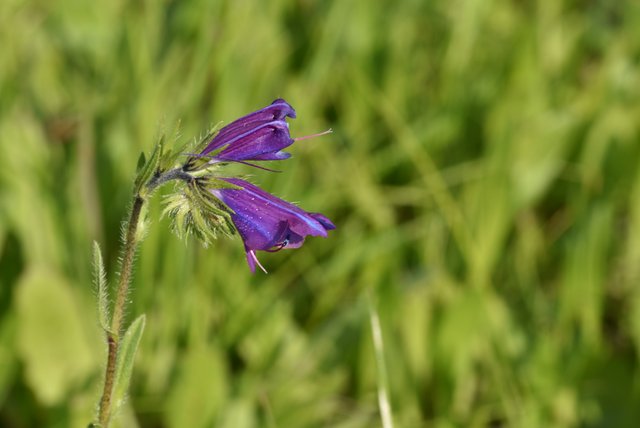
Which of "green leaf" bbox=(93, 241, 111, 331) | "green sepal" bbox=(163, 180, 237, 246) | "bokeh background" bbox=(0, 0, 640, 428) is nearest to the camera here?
"green leaf" bbox=(93, 241, 111, 331)

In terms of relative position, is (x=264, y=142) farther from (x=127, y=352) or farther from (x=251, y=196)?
(x=127, y=352)

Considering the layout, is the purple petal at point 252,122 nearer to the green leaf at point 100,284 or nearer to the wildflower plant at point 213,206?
the wildflower plant at point 213,206

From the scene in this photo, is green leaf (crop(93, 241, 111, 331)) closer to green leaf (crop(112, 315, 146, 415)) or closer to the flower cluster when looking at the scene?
green leaf (crop(112, 315, 146, 415))

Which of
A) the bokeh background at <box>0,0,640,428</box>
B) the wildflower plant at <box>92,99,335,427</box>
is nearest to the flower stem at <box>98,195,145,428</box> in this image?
the wildflower plant at <box>92,99,335,427</box>

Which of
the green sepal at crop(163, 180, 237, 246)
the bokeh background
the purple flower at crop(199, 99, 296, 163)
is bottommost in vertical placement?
the green sepal at crop(163, 180, 237, 246)

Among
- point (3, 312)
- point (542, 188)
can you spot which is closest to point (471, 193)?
point (542, 188)

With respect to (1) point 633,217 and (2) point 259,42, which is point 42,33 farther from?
(1) point 633,217

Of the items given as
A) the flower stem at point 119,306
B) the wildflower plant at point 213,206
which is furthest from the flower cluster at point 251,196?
the flower stem at point 119,306
